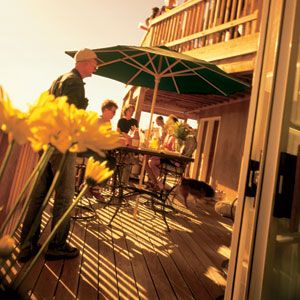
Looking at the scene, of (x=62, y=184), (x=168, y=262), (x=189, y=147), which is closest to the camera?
(x=62, y=184)

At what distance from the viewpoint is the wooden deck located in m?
2.27

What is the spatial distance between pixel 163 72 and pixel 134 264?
3.03m

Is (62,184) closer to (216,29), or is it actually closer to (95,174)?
(95,174)

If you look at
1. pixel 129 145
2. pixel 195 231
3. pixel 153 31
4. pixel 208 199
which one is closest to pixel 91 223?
pixel 129 145

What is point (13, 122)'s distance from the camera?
→ 465 mm

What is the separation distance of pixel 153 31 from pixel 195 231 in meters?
6.49

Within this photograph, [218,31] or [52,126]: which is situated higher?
[218,31]

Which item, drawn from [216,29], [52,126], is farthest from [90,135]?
[216,29]

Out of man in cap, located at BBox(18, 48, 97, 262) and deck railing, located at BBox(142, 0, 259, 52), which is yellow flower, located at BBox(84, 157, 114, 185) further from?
deck railing, located at BBox(142, 0, 259, 52)

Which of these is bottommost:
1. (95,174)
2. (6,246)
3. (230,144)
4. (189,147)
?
(6,246)

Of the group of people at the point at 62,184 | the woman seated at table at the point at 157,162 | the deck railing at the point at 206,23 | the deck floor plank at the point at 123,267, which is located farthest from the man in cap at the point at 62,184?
the deck railing at the point at 206,23

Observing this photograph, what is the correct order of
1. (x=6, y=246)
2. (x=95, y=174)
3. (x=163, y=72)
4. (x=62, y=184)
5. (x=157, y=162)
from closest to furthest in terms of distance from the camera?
(x=6, y=246) < (x=95, y=174) < (x=62, y=184) < (x=163, y=72) < (x=157, y=162)

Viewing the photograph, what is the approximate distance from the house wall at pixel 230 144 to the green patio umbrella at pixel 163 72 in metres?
3.37

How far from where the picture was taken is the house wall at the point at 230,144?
27.3ft
